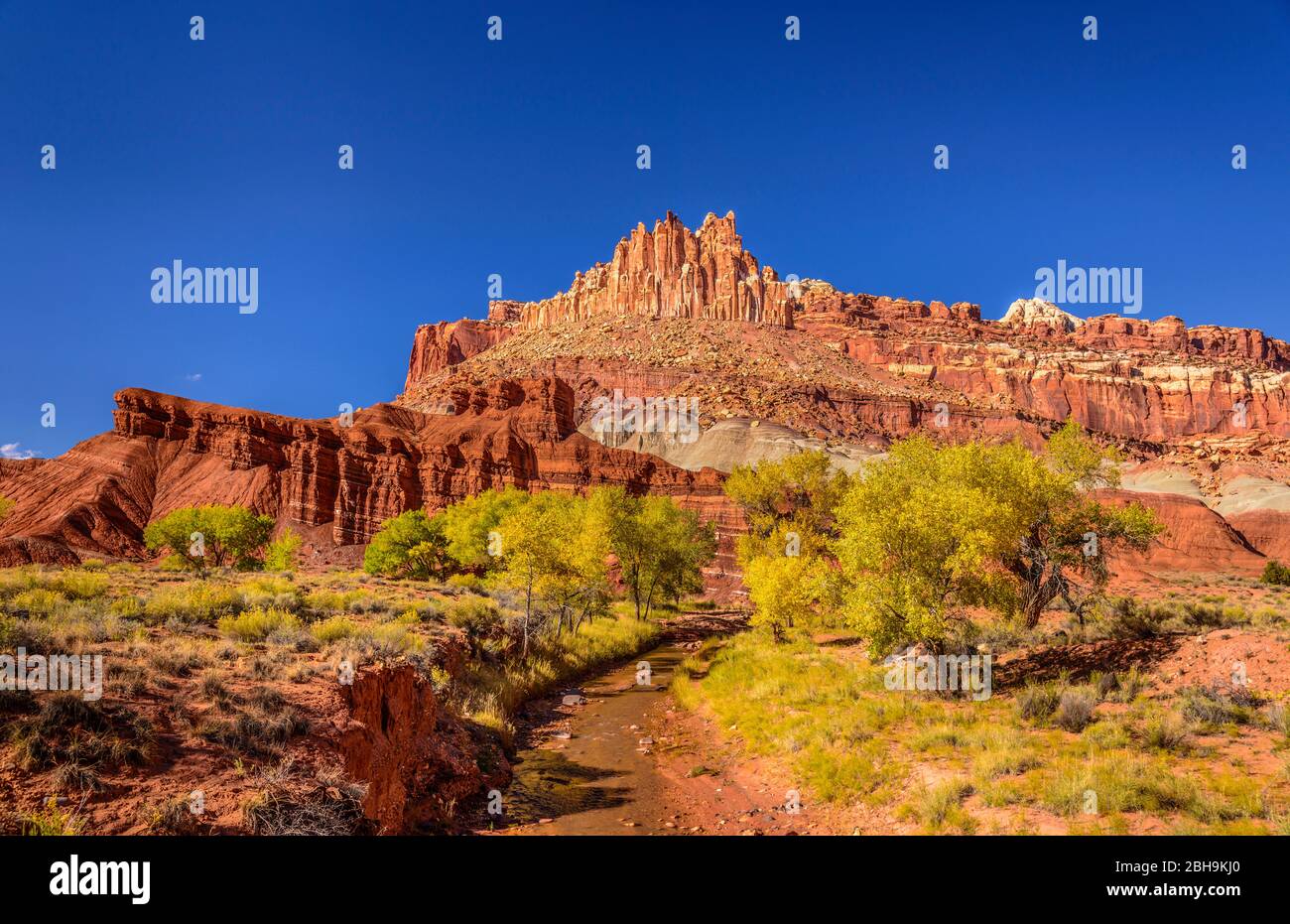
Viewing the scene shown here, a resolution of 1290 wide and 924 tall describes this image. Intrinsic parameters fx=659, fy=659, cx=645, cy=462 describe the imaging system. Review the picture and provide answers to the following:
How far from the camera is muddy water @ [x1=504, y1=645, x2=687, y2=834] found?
14.9 metres

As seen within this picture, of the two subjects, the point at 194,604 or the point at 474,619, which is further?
the point at 474,619

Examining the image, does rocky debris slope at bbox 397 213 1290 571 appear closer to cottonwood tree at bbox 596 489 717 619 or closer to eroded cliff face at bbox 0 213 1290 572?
eroded cliff face at bbox 0 213 1290 572

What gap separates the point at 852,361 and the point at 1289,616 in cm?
16685

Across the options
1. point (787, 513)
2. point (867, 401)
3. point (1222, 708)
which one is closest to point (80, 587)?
point (1222, 708)

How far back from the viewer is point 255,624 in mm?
18156

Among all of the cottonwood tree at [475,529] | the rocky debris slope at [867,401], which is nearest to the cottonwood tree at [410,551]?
the cottonwood tree at [475,529]

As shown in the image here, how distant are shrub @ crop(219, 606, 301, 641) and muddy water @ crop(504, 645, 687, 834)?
787 cm

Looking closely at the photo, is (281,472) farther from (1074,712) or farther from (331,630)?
(1074,712)

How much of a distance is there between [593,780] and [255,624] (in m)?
10.2

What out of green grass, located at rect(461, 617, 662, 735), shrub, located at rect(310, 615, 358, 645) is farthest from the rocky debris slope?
shrub, located at rect(310, 615, 358, 645)

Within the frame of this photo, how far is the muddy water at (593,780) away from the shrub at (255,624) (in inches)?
310

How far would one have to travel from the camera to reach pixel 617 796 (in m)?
16.6
